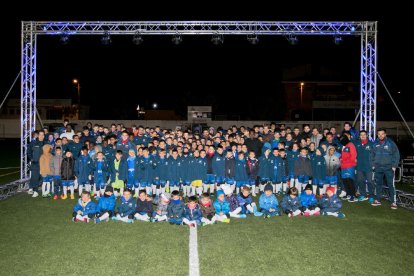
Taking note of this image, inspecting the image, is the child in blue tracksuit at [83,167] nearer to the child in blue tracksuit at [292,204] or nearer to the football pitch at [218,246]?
the football pitch at [218,246]

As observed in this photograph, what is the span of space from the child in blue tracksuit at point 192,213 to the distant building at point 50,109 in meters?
39.8

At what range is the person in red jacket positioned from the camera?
10539 mm

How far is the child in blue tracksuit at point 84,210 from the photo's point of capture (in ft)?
26.9

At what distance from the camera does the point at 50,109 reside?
1832 inches

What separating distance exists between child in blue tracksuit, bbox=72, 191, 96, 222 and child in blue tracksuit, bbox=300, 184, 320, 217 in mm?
5308

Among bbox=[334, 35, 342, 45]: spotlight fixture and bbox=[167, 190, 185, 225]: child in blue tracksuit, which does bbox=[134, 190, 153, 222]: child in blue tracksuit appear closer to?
bbox=[167, 190, 185, 225]: child in blue tracksuit

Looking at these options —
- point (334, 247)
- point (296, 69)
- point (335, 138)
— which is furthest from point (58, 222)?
point (296, 69)

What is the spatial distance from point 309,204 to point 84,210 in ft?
18.8

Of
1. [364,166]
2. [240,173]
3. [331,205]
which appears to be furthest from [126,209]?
[364,166]

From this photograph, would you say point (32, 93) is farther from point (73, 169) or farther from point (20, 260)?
point (20, 260)

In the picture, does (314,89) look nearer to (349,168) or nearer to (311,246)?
(349,168)

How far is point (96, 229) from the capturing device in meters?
7.58

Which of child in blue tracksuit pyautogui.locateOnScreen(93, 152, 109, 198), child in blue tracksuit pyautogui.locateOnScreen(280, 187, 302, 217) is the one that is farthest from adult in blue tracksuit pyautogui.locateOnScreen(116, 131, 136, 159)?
child in blue tracksuit pyautogui.locateOnScreen(280, 187, 302, 217)

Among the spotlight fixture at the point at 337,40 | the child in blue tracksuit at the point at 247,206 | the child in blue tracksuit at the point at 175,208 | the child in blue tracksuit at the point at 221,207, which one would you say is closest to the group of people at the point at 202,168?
the child in blue tracksuit at the point at 247,206
